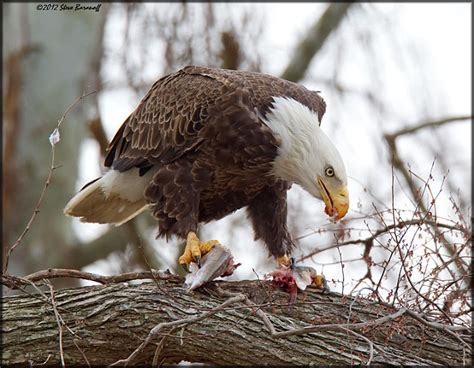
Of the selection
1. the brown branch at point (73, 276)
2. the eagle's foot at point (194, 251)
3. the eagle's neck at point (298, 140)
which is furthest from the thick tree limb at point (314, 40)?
the brown branch at point (73, 276)

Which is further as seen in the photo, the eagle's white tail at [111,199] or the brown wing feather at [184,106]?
the eagle's white tail at [111,199]

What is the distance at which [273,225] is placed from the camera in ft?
17.7

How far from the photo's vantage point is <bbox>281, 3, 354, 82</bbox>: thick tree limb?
8.39m

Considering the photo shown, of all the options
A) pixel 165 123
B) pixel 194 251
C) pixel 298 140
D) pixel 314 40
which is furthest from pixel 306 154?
pixel 314 40

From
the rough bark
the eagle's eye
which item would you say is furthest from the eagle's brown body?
the rough bark

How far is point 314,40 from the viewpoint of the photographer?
859 centimetres

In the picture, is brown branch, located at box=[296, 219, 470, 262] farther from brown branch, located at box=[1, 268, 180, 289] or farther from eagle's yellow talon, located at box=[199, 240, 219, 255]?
brown branch, located at box=[1, 268, 180, 289]

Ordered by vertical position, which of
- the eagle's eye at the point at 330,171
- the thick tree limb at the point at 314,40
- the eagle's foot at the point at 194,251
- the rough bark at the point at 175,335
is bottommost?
the rough bark at the point at 175,335

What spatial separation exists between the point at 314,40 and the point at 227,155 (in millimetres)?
3990

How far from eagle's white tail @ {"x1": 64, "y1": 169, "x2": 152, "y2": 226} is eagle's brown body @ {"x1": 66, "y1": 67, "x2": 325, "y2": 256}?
10 cm

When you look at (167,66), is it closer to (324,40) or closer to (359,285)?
(324,40)

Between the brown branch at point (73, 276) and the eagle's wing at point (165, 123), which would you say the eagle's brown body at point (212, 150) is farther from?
the brown branch at point (73, 276)

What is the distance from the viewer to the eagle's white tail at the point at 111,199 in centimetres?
557

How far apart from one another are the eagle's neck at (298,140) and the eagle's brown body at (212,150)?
48 mm
